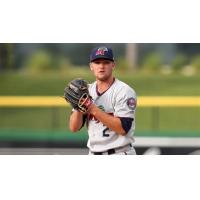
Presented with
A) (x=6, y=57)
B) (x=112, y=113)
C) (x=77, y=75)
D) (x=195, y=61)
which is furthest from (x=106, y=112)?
(x=6, y=57)

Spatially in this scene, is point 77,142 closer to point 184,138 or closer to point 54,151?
point 54,151

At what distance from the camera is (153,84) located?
13.7 ft

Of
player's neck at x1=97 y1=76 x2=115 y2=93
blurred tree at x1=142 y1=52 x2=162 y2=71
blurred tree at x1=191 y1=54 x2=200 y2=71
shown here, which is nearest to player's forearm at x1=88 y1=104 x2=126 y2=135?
player's neck at x1=97 y1=76 x2=115 y2=93

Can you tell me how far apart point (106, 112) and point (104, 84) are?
0.15m

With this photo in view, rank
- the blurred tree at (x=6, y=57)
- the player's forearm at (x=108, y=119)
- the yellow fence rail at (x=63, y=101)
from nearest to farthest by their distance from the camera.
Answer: the player's forearm at (x=108, y=119)
the yellow fence rail at (x=63, y=101)
the blurred tree at (x=6, y=57)

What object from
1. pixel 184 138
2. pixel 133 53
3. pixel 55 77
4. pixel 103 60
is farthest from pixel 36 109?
pixel 103 60

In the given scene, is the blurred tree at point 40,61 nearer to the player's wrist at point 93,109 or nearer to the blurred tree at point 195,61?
the blurred tree at point 195,61

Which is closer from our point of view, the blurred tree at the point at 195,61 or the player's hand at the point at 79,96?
the player's hand at the point at 79,96

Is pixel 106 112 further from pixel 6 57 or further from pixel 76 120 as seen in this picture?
pixel 6 57

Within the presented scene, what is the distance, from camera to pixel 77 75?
397 cm

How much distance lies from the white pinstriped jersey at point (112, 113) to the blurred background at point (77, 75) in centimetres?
128

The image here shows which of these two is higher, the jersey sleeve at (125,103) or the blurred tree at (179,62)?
the blurred tree at (179,62)

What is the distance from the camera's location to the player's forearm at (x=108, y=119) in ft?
8.60

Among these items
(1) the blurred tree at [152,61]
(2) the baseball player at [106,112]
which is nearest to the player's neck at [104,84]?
(2) the baseball player at [106,112]
